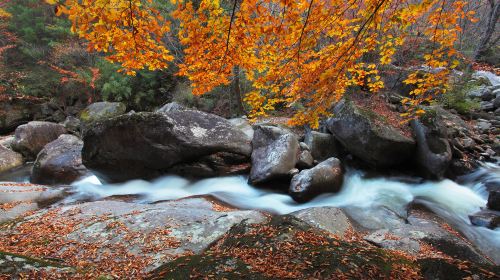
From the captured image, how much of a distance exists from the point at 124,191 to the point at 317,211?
17.9 feet

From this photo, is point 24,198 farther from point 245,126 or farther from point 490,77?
point 490,77

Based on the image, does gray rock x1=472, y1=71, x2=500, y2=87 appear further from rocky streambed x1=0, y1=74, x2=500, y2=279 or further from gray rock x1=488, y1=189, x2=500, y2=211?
gray rock x1=488, y1=189, x2=500, y2=211

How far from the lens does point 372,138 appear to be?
28.5ft

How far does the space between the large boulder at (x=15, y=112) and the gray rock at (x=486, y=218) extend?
72.9ft

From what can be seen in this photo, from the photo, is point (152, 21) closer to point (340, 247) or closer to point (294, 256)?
point (294, 256)

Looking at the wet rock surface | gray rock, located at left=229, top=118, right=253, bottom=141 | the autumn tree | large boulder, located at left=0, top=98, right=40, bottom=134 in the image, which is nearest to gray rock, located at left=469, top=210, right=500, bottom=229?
the autumn tree

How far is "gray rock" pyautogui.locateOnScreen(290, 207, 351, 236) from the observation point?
5.36 meters

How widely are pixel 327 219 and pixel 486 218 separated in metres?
3.63

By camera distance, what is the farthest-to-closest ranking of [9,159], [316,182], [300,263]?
[9,159] → [316,182] → [300,263]

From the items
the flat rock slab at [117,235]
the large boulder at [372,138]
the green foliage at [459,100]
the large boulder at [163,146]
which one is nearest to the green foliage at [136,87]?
the large boulder at [163,146]

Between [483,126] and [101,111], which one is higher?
[483,126]

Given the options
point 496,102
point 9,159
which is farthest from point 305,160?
point 9,159

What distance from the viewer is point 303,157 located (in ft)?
28.7

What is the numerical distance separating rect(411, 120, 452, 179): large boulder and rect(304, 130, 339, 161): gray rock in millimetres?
2409
